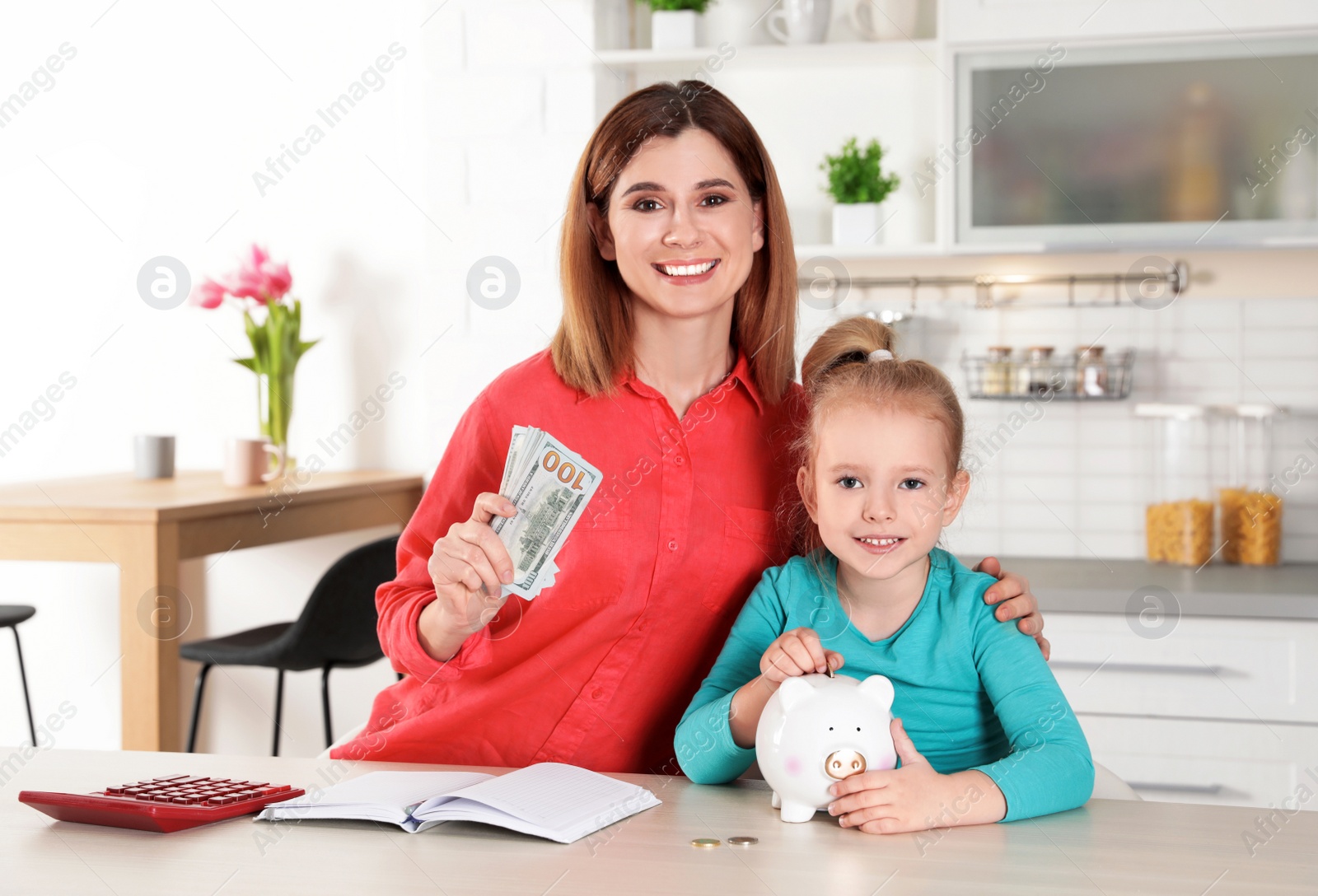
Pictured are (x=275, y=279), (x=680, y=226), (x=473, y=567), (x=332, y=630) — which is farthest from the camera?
(x=275, y=279)

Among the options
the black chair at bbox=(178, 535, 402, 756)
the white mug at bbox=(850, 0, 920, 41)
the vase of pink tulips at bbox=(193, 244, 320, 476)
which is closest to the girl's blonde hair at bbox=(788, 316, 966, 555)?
the black chair at bbox=(178, 535, 402, 756)

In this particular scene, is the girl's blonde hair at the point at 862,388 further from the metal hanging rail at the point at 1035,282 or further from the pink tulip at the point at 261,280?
the pink tulip at the point at 261,280

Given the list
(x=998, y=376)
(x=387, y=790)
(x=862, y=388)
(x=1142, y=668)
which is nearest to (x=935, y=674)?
(x=862, y=388)

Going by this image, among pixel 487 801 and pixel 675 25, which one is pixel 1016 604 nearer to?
pixel 487 801

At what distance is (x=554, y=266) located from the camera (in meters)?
2.53

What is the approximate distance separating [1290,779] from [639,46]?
205cm

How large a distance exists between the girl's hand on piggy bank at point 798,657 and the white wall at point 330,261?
159 centimetres

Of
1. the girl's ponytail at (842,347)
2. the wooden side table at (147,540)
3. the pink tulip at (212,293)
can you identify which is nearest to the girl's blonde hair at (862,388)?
the girl's ponytail at (842,347)

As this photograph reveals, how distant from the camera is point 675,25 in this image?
2.63 meters

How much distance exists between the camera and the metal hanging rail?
8.83 feet

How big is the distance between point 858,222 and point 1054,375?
57cm

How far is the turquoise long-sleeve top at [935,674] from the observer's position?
1.13 metres

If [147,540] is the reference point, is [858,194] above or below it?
above

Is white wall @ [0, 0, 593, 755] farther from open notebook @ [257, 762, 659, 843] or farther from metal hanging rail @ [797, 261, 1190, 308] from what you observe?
open notebook @ [257, 762, 659, 843]
